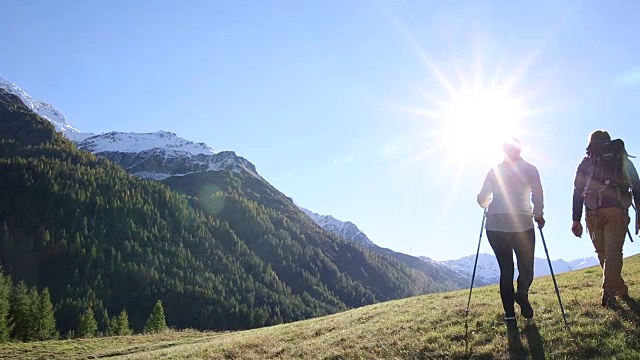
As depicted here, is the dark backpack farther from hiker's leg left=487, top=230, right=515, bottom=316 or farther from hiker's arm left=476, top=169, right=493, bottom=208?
hiker's leg left=487, top=230, right=515, bottom=316

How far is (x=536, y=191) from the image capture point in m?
10.7

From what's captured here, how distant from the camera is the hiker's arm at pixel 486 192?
37.3 ft

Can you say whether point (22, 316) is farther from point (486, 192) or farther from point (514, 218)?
point (514, 218)

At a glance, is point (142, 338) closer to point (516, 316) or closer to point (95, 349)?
point (95, 349)

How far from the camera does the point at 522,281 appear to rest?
35.1 ft

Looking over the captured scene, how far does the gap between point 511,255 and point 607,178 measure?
316 centimetres

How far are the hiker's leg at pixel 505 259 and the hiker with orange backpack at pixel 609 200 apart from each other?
83.9 inches

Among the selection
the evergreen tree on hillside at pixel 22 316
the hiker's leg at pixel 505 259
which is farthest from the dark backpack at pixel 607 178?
the evergreen tree on hillside at pixel 22 316

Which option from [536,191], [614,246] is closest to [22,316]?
[536,191]

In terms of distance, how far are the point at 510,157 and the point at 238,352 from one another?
10.2 meters

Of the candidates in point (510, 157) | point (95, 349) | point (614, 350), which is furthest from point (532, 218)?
point (95, 349)

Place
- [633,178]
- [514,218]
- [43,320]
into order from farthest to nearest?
[43,320], [633,178], [514,218]

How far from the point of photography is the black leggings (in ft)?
34.1

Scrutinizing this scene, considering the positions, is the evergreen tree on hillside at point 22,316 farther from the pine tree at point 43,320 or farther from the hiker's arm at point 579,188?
the hiker's arm at point 579,188
